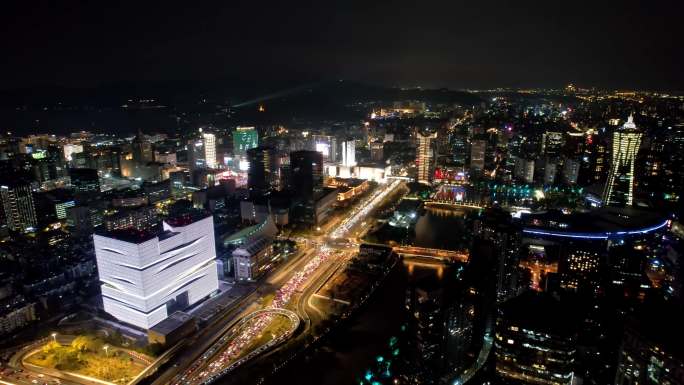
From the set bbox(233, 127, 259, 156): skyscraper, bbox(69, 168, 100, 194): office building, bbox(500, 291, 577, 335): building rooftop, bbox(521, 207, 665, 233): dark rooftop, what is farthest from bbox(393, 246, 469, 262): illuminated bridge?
bbox(233, 127, 259, 156): skyscraper

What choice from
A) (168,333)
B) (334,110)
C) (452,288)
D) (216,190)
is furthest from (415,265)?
(334,110)

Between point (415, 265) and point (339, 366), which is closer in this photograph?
point (339, 366)

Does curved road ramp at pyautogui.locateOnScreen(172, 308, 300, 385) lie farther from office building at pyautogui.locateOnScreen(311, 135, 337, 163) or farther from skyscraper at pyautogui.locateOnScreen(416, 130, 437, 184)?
office building at pyautogui.locateOnScreen(311, 135, 337, 163)

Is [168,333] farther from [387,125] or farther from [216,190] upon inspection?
[387,125]

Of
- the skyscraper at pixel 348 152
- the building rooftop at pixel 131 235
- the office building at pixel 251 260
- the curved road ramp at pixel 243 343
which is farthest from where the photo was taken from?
the skyscraper at pixel 348 152

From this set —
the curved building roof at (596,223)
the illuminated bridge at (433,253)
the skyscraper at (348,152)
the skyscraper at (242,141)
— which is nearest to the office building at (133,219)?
the illuminated bridge at (433,253)

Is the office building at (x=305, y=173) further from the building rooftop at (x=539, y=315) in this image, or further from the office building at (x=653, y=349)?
the office building at (x=653, y=349)
